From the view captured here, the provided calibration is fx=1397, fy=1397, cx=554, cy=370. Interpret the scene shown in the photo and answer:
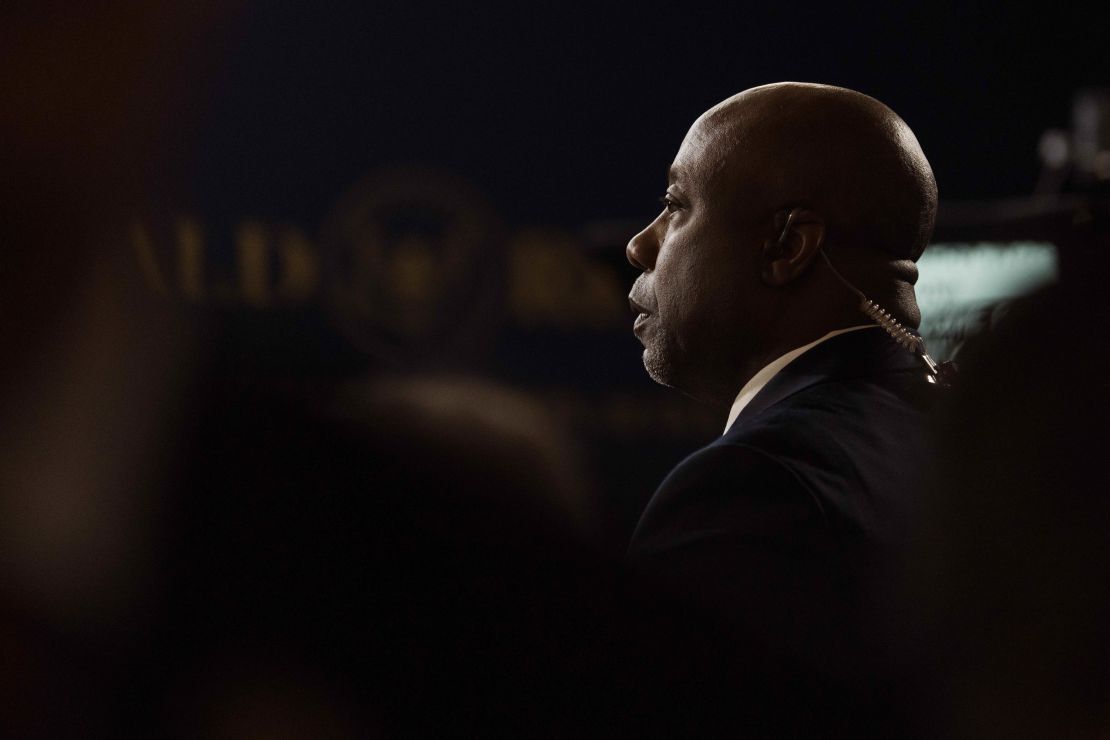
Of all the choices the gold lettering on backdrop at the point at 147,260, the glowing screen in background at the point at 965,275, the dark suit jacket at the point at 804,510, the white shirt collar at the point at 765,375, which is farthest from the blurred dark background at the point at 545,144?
the gold lettering on backdrop at the point at 147,260

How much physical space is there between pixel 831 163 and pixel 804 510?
329mm

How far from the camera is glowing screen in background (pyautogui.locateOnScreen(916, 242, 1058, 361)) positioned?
2365 mm

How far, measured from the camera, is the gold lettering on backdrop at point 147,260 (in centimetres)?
27

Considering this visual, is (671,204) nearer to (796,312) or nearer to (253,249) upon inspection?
(796,312)

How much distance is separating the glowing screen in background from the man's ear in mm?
1322

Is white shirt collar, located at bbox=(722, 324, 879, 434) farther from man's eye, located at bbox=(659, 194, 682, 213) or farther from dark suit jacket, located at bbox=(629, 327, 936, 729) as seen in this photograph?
man's eye, located at bbox=(659, 194, 682, 213)

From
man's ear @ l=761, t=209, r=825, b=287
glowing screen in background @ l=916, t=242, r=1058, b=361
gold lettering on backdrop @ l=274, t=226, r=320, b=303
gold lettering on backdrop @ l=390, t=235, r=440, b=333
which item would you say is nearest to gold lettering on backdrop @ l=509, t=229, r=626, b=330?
gold lettering on backdrop @ l=390, t=235, r=440, b=333

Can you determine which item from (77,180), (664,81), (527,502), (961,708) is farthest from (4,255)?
(664,81)

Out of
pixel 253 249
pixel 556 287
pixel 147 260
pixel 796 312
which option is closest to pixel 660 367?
pixel 796 312

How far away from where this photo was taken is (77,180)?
0.25 metres

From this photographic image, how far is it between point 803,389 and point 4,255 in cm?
77

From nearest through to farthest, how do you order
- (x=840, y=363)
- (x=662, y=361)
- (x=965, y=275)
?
1. (x=840, y=363)
2. (x=662, y=361)
3. (x=965, y=275)

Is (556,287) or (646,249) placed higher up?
(646,249)

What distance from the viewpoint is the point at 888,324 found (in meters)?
1.02
